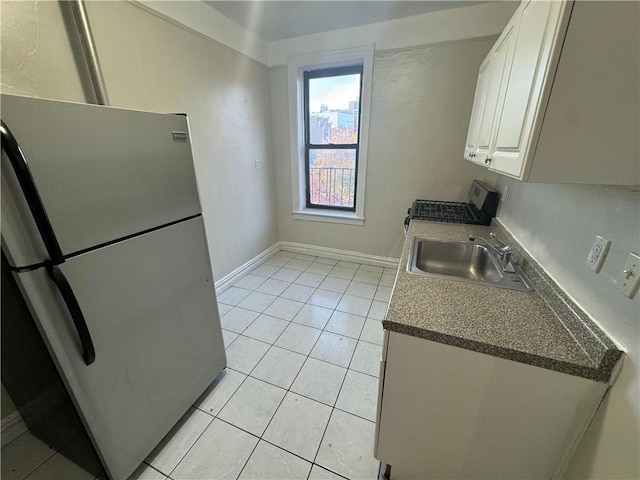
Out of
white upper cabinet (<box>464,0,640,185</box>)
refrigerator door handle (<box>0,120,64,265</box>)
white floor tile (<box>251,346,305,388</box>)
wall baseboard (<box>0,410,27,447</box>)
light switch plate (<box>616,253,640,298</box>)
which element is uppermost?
white upper cabinet (<box>464,0,640,185</box>)

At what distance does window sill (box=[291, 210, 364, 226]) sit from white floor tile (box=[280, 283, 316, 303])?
1.01 meters

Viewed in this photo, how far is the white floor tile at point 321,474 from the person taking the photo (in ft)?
4.01

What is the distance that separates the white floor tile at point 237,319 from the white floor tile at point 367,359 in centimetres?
99

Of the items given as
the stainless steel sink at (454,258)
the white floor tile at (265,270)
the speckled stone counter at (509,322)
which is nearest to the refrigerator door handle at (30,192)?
the speckled stone counter at (509,322)

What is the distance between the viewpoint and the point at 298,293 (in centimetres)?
273

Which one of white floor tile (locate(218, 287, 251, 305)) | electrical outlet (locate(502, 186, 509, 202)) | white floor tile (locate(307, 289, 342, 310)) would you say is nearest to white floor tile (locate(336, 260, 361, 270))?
white floor tile (locate(307, 289, 342, 310))

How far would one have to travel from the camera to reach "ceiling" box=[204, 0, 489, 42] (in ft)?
7.11

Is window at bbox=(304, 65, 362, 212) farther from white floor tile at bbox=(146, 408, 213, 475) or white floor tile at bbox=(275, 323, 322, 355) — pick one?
white floor tile at bbox=(146, 408, 213, 475)

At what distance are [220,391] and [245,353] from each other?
12.9 inches

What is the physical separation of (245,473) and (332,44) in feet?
11.7

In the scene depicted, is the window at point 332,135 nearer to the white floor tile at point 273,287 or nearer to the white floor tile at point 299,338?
the white floor tile at point 273,287

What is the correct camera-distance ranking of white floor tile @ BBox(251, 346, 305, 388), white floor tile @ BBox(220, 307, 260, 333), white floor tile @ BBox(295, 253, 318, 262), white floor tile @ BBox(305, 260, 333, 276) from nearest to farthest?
1. white floor tile @ BBox(251, 346, 305, 388)
2. white floor tile @ BBox(220, 307, 260, 333)
3. white floor tile @ BBox(305, 260, 333, 276)
4. white floor tile @ BBox(295, 253, 318, 262)

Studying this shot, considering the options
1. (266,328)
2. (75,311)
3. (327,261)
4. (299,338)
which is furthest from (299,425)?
(327,261)

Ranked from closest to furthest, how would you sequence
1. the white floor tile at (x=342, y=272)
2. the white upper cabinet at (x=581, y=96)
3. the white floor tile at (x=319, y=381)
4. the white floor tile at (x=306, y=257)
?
the white upper cabinet at (x=581, y=96), the white floor tile at (x=319, y=381), the white floor tile at (x=342, y=272), the white floor tile at (x=306, y=257)
